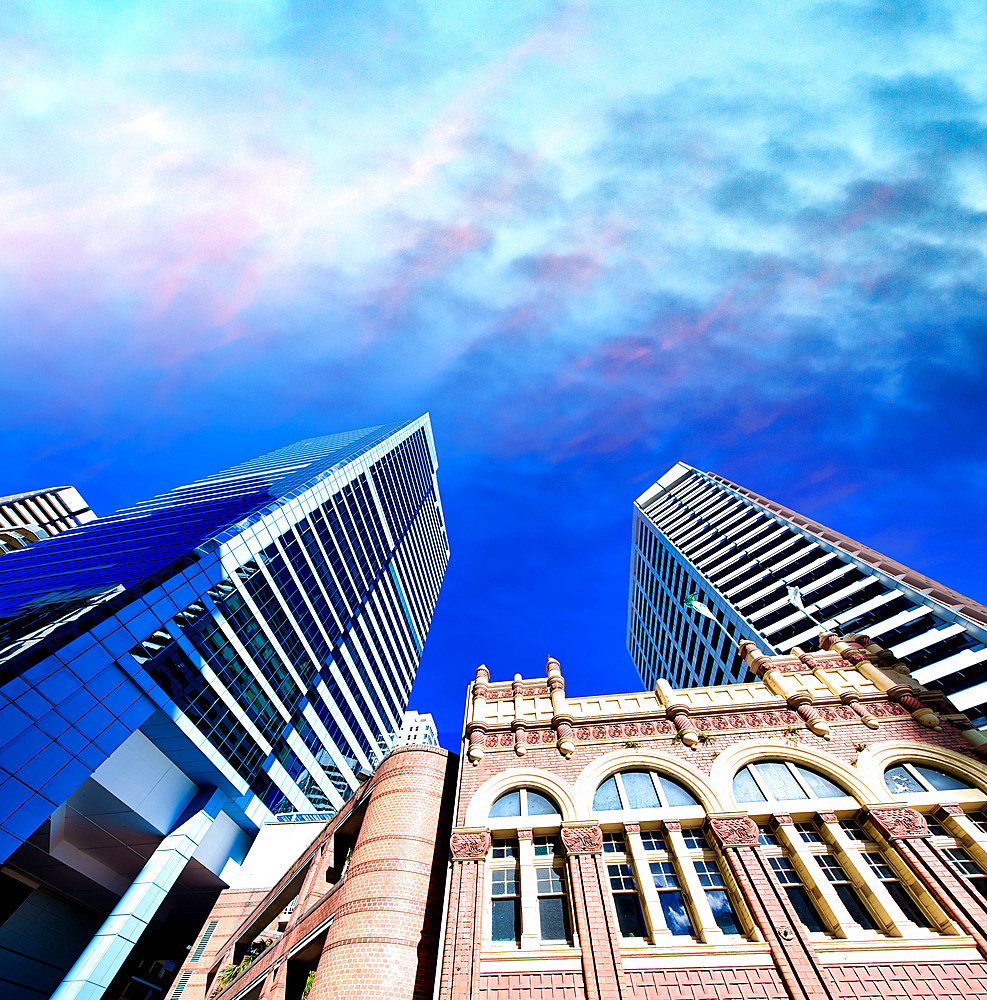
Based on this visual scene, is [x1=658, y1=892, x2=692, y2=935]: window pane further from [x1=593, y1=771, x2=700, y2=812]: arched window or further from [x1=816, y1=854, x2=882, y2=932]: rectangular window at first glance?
[x1=816, y1=854, x2=882, y2=932]: rectangular window

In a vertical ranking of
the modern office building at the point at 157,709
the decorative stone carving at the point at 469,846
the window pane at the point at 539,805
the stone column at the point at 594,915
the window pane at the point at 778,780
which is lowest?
the stone column at the point at 594,915

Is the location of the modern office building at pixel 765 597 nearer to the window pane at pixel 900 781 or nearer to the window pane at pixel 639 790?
the window pane at pixel 900 781

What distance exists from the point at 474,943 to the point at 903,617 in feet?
136

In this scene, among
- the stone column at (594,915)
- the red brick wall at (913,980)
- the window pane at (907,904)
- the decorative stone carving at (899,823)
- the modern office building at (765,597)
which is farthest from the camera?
the modern office building at (765,597)

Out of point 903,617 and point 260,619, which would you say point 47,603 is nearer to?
point 260,619

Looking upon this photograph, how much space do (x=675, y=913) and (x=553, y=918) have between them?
3.35m

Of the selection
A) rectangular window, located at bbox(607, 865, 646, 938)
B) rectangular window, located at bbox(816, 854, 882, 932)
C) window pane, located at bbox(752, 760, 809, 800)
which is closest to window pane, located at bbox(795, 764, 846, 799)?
window pane, located at bbox(752, 760, 809, 800)

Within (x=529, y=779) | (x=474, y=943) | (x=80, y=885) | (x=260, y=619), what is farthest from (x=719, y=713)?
(x=80, y=885)

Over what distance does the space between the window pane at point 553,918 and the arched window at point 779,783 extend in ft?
21.2

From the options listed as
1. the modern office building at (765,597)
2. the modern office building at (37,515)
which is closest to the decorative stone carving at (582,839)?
the modern office building at (765,597)

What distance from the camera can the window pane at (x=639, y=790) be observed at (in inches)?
631

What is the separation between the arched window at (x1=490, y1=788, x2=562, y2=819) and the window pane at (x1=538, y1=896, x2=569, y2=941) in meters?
2.27

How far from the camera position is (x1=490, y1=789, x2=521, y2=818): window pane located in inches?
643

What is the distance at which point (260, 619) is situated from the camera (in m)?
40.9
